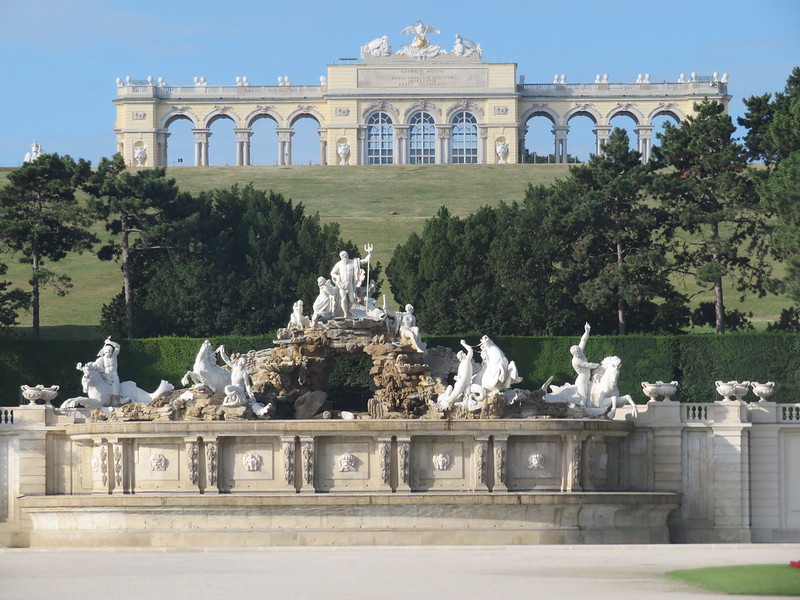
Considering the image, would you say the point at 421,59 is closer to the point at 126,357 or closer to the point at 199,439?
the point at 126,357

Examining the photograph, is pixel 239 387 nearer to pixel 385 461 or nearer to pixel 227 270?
pixel 385 461

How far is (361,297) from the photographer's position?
50.6 m

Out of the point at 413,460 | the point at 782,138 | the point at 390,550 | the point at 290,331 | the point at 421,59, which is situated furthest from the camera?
the point at 421,59

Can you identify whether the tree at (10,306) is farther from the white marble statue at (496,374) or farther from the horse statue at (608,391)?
the horse statue at (608,391)

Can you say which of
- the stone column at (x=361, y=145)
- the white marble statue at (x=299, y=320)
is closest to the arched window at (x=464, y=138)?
the stone column at (x=361, y=145)

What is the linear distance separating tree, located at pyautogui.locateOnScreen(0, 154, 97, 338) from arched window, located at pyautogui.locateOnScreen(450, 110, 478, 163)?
53.7 m

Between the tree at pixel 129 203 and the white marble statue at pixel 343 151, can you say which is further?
the white marble statue at pixel 343 151

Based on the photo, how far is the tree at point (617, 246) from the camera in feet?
209

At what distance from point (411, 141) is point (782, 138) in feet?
184

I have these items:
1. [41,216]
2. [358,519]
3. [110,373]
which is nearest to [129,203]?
[41,216]

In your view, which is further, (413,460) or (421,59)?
(421,59)

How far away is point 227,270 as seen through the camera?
69.2 meters

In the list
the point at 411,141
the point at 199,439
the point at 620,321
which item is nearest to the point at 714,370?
the point at 620,321

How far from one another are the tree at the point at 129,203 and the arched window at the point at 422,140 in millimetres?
50839
